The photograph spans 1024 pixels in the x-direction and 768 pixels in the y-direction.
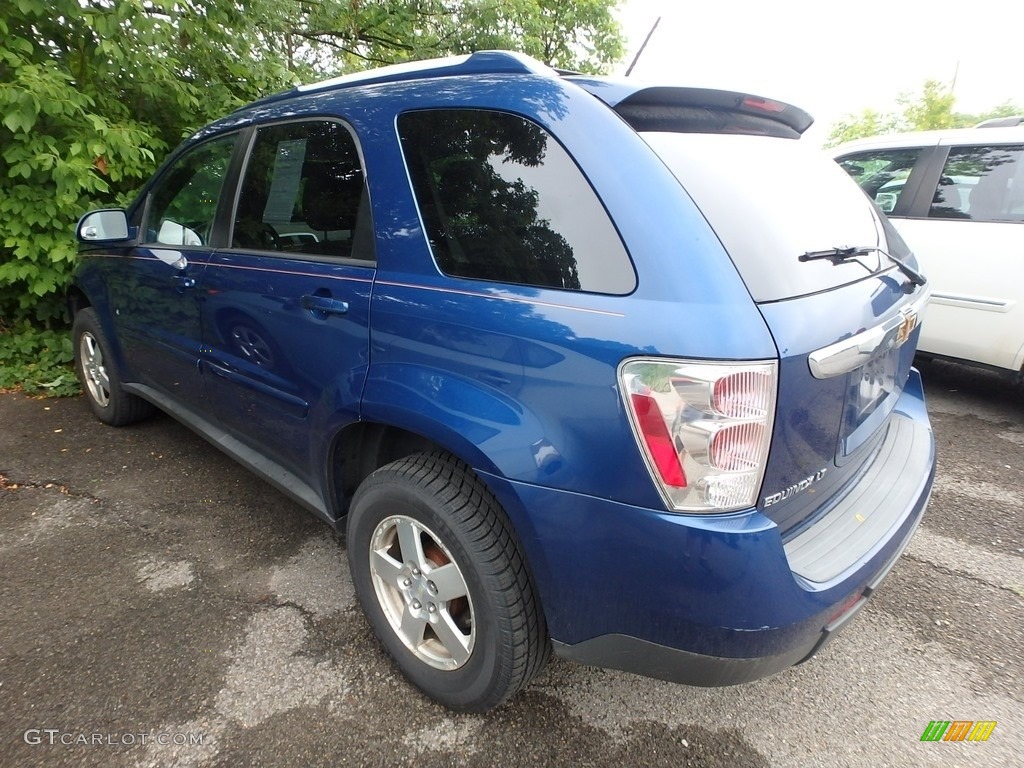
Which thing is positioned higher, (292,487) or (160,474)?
(292,487)

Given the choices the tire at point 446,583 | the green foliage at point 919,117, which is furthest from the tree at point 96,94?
the green foliage at point 919,117

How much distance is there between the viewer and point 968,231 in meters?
4.05

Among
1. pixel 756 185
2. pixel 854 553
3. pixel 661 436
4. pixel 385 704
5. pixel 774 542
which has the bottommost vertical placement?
pixel 385 704

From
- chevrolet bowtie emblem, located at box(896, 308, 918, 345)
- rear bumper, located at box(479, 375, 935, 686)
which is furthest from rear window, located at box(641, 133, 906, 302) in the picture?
rear bumper, located at box(479, 375, 935, 686)

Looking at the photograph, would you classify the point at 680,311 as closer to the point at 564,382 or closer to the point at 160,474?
the point at 564,382

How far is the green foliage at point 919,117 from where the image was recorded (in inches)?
734

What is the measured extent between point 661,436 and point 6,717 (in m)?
2.05

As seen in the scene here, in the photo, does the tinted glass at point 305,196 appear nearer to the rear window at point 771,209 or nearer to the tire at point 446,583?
the tire at point 446,583

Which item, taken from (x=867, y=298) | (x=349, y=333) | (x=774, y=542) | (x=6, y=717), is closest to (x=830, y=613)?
(x=774, y=542)

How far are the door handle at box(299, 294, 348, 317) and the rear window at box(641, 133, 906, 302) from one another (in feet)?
3.30

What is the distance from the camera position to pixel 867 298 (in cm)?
166

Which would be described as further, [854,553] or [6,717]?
[6,717]

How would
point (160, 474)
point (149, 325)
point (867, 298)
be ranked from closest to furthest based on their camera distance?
point (867, 298) < point (149, 325) < point (160, 474)

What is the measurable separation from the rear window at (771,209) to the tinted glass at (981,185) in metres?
2.71
